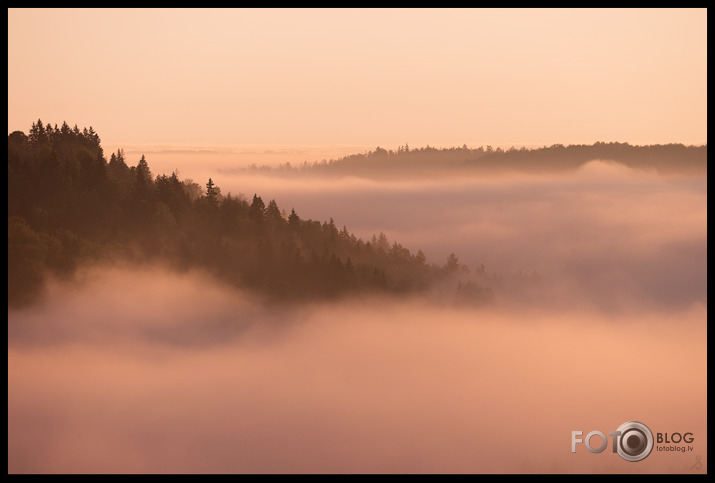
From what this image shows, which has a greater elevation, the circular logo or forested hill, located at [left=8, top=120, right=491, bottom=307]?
forested hill, located at [left=8, top=120, right=491, bottom=307]

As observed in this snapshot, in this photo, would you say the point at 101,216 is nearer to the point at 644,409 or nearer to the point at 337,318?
the point at 337,318

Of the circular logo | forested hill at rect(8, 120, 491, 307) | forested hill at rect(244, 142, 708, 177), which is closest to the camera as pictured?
the circular logo

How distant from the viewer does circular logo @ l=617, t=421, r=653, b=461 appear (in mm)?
53125

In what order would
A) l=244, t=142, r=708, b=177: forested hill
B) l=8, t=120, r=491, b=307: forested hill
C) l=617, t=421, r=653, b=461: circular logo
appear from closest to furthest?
l=617, t=421, r=653, b=461: circular logo < l=8, t=120, r=491, b=307: forested hill < l=244, t=142, r=708, b=177: forested hill

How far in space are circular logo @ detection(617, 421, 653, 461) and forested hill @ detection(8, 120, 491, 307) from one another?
5785 cm

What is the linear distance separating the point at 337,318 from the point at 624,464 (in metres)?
50.0

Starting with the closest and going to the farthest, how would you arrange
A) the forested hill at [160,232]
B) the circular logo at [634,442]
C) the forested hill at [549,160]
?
the circular logo at [634,442]
the forested hill at [160,232]
the forested hill at [549,160]

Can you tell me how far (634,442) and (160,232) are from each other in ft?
212

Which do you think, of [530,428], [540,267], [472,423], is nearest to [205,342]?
[472,423]

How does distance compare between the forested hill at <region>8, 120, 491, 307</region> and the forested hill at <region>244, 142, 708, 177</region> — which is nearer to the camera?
the forested hill at <region>8, 120, 491, 307</region>

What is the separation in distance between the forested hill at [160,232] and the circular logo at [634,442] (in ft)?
190

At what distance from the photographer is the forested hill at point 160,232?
76.3 m

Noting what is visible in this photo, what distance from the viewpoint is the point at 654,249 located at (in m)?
195

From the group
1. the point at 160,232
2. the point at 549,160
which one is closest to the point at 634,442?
the point at 160,232
